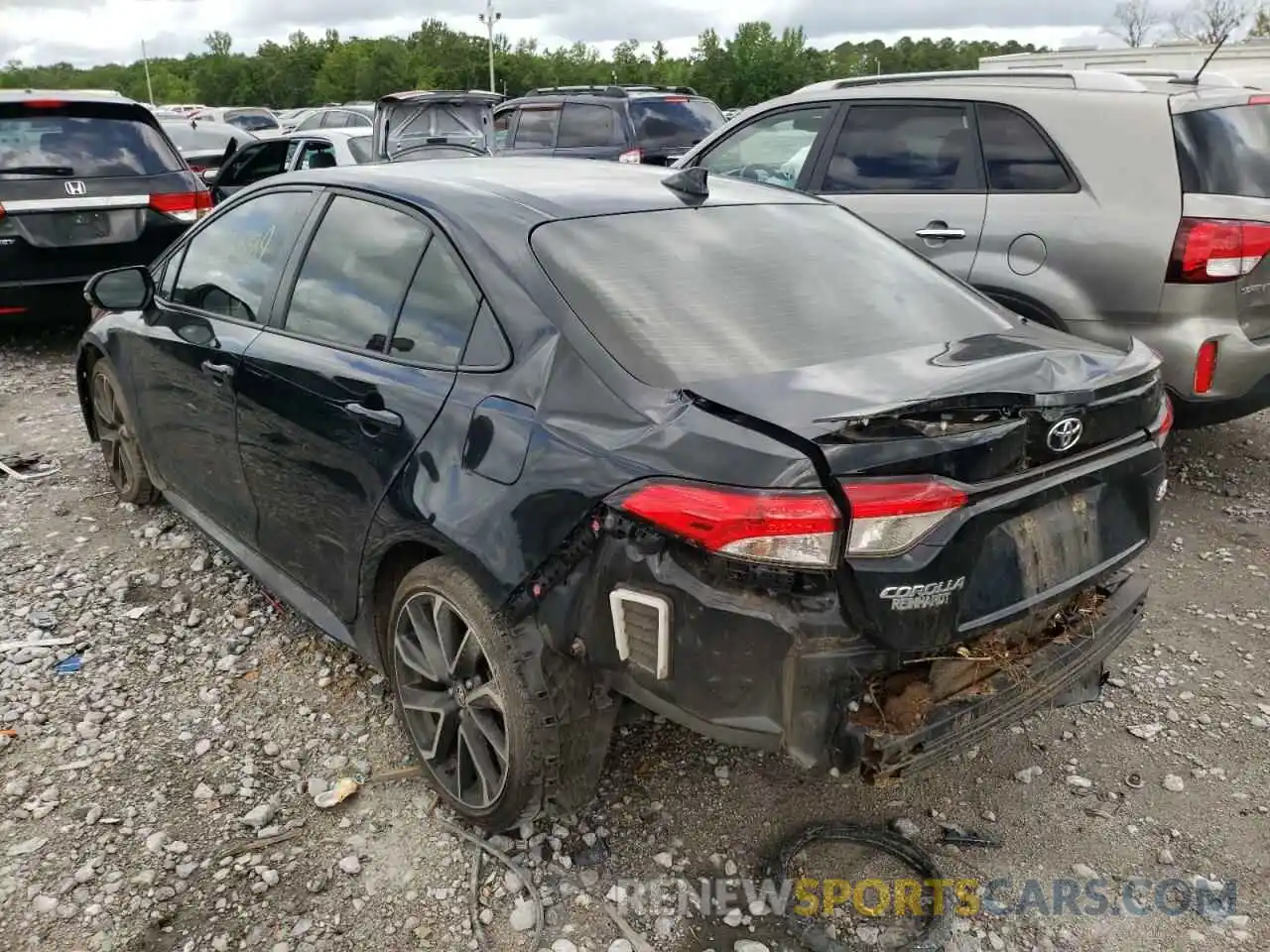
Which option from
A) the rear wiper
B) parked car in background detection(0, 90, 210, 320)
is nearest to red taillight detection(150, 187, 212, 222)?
parked car in background detection(0, 90, 210, 320)

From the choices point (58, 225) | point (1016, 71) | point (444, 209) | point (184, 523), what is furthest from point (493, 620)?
point (58, 225)

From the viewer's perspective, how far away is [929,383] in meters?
2.32

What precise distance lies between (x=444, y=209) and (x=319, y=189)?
2.46 ft

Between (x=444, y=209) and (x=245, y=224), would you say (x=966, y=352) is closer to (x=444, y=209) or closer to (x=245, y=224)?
(x=444, y=209)

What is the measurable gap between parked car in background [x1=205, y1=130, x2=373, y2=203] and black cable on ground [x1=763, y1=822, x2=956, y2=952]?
989 cm

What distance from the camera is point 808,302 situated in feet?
9.17

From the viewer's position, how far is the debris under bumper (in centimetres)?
221

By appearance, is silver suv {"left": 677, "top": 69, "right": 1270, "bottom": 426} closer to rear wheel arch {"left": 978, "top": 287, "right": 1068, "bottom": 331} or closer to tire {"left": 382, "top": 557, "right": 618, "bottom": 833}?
rear wheel arch {"left": 978, "top": 287, "right": 1068, "bottom": 331}

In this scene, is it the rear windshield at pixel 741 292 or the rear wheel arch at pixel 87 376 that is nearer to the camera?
the rear windshield at pixel 741 292

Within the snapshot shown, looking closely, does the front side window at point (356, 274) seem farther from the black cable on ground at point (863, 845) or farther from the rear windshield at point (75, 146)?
the rear windshield at point (75, 146)

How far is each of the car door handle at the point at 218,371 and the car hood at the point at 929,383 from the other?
1.86 meters

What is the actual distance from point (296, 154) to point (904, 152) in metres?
8.05

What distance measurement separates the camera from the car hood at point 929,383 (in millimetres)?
2164

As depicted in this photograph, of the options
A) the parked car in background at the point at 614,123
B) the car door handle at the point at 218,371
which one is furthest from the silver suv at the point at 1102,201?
the parked car in background at the point at 614,123
